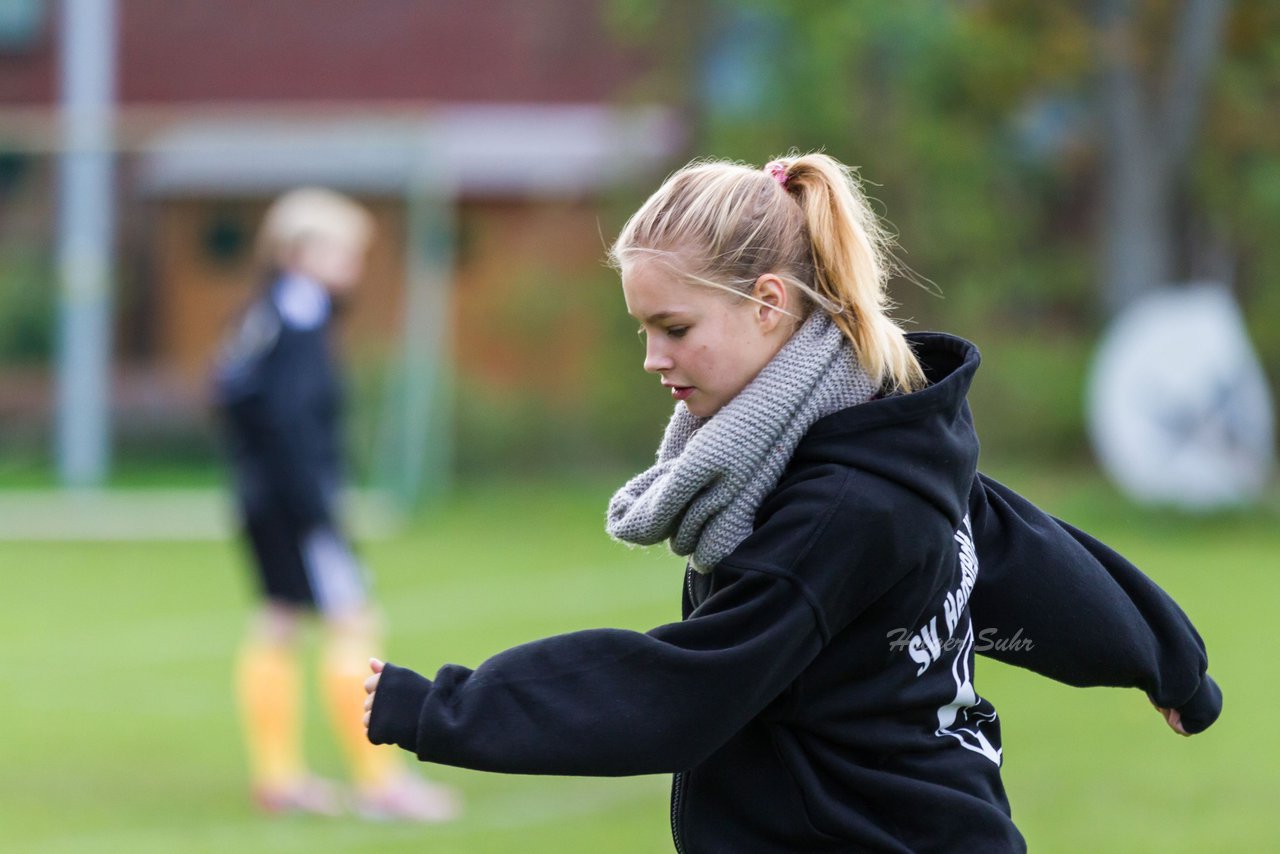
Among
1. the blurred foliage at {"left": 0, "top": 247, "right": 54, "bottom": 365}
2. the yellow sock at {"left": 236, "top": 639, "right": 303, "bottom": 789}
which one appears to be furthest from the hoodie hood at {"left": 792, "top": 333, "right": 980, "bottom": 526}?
the blurred foliage at {"left": 0, "top": 247, "right": 54, "bottom": 365}

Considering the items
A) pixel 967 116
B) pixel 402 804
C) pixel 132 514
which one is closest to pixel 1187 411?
pixel 967 116

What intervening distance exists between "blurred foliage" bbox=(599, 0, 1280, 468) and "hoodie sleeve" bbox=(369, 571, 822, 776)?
13912 millimetres

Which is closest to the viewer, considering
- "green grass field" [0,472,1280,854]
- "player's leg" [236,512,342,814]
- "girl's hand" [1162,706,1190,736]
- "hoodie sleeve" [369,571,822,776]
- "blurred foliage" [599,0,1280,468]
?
"hoodie sleeve" [369,571,822,776]

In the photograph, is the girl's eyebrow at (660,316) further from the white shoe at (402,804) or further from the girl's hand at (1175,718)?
the white shoe at (402,804)

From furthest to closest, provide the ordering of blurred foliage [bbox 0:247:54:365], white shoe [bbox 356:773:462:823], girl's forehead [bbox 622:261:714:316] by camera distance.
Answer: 1. blurred foliage [bbox 0:247:54:365]
2. white shoe [bbox 356:773:462:823]
3. girl's forehead [bbox 622:261:714:316]

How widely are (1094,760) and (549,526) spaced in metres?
7.94

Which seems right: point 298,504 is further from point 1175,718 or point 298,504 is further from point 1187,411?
point 1187,411

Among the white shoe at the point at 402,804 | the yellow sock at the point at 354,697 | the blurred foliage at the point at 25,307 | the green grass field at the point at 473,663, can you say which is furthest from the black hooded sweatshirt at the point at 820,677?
the blurred foliage at the point at 25,307

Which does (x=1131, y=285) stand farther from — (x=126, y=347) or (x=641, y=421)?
(x=126, y=347)

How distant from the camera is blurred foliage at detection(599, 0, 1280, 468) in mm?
16672

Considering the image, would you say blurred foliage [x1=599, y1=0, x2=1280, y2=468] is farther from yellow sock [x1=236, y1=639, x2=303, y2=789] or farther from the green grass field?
yellow sock [x1=236, y1=639, x2=303, y2=789]

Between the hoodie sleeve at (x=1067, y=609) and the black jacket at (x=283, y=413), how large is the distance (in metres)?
3.91

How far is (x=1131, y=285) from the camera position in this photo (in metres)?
17.6

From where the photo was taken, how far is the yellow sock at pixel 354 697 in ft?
21.5
